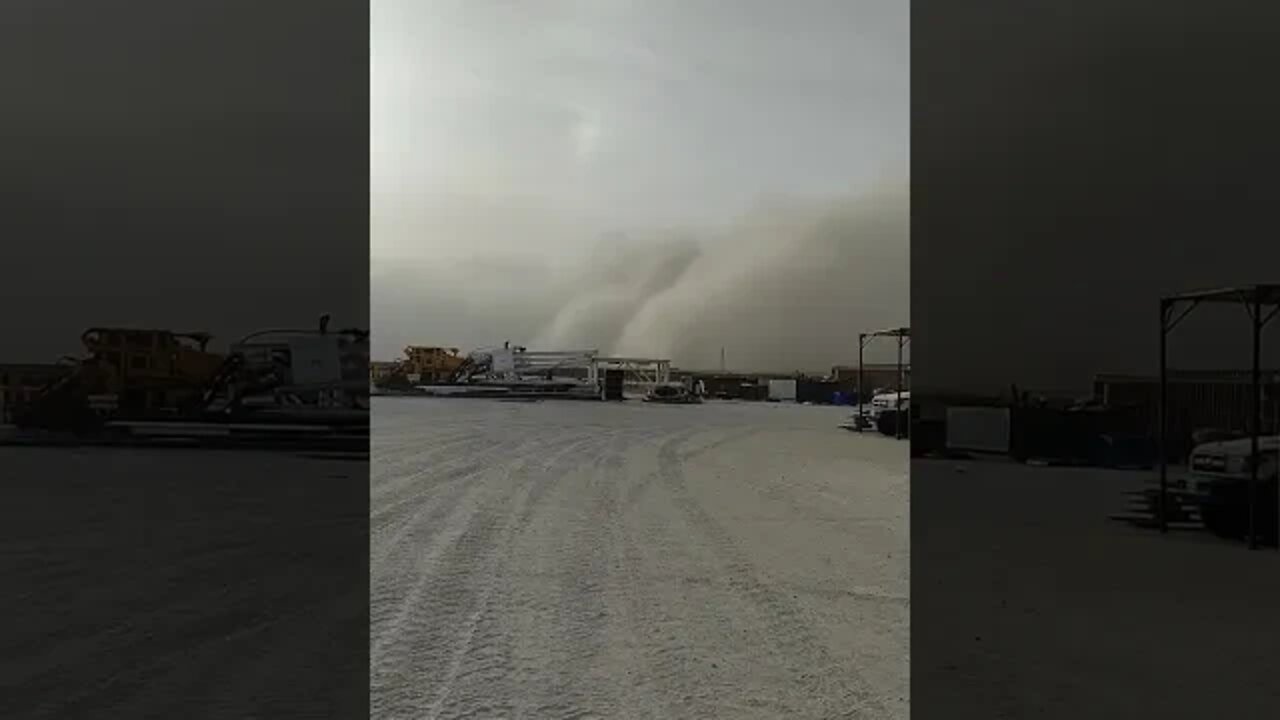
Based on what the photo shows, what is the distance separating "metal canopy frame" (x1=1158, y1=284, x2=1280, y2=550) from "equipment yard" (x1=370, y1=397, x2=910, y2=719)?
2.25 metres

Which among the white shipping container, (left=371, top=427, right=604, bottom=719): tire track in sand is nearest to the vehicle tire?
(left=371, top=427, right=604, bottom=719): tire track in sand

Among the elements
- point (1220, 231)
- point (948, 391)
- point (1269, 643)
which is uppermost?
point (1220, 231)

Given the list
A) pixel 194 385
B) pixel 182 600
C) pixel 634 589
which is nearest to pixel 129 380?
pixel 194 385

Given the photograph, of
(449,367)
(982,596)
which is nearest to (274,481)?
(982,596)

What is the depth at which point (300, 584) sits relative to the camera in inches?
174

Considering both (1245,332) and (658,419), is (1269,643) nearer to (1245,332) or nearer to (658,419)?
(1245,332)

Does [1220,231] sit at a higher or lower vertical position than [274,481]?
higher

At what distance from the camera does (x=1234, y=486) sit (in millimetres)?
5996

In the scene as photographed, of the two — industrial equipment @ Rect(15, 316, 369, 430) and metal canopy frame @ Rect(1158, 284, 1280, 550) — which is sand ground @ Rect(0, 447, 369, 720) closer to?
industrial equipment @ Rect(15, 316, 369, 430)

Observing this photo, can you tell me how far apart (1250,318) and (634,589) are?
4.92m

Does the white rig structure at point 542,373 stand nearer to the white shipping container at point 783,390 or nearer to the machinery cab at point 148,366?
the white shipping container at point 783,390

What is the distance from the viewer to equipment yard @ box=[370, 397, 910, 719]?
9.80 ft

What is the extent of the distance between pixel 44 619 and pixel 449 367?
24658mm

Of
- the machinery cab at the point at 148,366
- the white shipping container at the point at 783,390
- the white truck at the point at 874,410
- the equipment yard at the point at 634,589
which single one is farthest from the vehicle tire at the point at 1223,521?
the white shipping container at the point at 783,390
